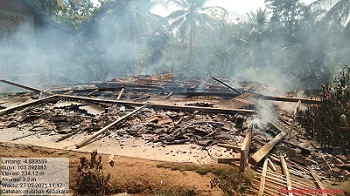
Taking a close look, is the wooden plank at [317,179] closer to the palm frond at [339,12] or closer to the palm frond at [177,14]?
the palm frond at [339,12]

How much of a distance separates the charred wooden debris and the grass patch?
167 mm

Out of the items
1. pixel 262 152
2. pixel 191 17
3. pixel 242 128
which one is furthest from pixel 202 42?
pixel 262 152

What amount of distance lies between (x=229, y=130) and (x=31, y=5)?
18219 mm

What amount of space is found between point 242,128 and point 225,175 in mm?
2777

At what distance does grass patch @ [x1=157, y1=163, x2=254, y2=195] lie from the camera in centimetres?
385

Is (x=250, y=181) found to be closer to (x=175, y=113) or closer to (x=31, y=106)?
(x=175, y=113)

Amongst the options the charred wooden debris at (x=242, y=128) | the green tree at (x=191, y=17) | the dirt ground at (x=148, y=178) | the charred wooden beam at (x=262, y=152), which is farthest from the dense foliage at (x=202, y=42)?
the dirt ground at (x=148, y=178)

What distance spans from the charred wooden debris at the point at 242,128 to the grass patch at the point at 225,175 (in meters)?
0.17

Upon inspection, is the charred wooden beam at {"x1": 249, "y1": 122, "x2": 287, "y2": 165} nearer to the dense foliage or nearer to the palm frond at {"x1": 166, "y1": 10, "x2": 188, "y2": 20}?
the dense foliage

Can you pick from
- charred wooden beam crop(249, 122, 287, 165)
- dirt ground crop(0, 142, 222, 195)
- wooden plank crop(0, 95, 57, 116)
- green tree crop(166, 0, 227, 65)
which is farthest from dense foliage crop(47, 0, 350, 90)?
dirt ground crop(0, 142, 222, 195)

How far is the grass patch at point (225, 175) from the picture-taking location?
3.85m

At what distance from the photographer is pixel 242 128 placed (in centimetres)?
666

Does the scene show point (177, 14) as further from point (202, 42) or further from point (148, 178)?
point (148, 178)

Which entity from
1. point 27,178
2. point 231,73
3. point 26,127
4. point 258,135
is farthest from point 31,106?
point 231,73
